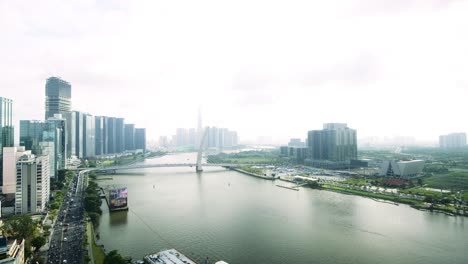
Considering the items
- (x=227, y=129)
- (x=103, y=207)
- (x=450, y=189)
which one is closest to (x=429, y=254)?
(x=450, y=189)

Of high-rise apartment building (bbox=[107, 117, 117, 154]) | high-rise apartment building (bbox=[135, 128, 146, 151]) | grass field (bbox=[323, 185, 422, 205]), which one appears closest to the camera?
grass field (bbox=[323, 185, 422, 205])

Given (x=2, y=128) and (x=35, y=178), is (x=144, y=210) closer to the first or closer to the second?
(x=35, y=178)

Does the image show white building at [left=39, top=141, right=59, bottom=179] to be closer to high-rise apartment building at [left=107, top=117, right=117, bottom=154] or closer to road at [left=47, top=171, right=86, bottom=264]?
road at [left=47, top=171, right=86, bottom=264]

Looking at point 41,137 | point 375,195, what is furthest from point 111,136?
point 375,195

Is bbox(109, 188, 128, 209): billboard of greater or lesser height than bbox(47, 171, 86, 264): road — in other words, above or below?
above

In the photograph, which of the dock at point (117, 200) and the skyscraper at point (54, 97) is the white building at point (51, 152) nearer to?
the dock at point (117, 200)

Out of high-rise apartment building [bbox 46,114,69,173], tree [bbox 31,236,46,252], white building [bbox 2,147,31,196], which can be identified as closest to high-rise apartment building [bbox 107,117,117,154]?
high-rise apartment building [bbox 46,114,69,173]

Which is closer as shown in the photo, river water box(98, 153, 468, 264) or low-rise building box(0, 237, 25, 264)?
low-rise building box(0, 237, 25, 264)

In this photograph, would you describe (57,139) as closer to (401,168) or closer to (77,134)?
(77,134)

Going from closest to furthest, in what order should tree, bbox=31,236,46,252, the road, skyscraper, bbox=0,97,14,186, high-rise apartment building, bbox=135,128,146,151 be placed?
the road → tree, bbox=31,236,46,252 → skyscraper, bbox=0,97,14,186 → high-rise apartment building, bbox=135,128,146,151
